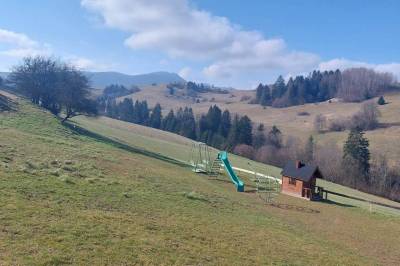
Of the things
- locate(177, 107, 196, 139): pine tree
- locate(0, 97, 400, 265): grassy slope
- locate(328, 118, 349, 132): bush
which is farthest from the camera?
locate(328, 118, 349, 132): bush

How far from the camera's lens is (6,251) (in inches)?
441

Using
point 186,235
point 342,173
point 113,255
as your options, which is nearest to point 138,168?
point 186,235

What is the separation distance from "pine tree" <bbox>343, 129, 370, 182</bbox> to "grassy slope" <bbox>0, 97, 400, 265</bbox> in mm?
50317

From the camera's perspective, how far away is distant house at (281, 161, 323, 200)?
41.6m

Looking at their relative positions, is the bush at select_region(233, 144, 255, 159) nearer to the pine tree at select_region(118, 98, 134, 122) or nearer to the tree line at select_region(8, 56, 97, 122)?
the tree line at select_region(8, 56, 97, 122)

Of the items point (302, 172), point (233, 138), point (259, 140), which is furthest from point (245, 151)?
point (302, 172)

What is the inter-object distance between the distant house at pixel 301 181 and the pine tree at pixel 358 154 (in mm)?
41783

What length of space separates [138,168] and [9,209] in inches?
730

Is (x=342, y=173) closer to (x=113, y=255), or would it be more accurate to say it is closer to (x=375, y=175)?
(x=375, y=175)

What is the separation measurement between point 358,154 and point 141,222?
7424 cm

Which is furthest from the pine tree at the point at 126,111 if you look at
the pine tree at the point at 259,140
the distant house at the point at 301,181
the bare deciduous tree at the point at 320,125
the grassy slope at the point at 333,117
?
the distant house at the point at 301,181

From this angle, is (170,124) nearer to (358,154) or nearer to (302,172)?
(358,154)

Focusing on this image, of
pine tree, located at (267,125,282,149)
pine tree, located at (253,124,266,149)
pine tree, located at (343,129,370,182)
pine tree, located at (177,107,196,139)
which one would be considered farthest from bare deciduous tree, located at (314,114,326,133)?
pine tree, located at (343,129,370,182)

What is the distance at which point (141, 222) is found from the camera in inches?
675
